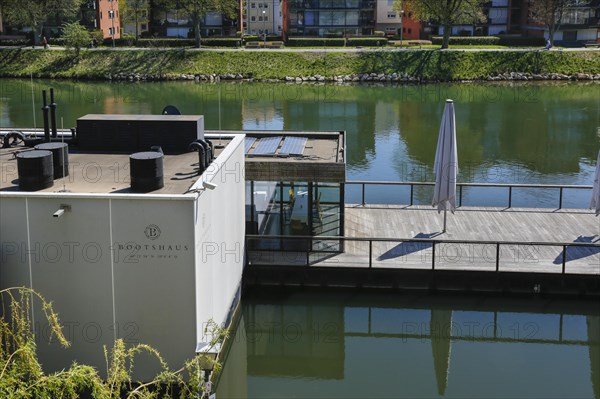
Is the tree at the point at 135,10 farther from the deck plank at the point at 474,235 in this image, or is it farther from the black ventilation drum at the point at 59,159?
the black ventilation drum at the point at 59,159

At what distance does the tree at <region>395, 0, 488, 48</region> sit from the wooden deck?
53082 mm

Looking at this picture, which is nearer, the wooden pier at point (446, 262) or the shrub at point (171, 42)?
the wooden pier at point (446, 262)

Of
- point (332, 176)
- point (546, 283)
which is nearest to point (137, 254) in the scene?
point (332, 176)

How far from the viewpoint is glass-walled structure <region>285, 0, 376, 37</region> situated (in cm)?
8831

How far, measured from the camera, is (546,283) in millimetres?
16609

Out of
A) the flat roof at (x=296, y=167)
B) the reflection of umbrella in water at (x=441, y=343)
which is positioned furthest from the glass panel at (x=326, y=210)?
the reflection of umbrella in water at (x=441, y=343)

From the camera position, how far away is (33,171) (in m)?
11.9

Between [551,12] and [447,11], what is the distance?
13.9 meters

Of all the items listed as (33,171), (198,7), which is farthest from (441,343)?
(198,7)

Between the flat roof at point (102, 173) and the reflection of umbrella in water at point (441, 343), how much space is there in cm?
597

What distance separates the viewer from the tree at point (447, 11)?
230ft

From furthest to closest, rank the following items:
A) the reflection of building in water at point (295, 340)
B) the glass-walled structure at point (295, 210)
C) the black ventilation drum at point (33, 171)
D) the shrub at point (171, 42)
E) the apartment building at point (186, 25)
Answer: the apartment building at point (186, 25)
the shrub at point (171, 42)
the glass-walled structure at point (295, 210)
the reflection of building in water at point (295, 340)
the black ventilation drum at point (33, 171)

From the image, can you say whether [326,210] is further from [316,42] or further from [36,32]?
[36,32]

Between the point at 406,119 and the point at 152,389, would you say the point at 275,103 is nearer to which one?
the point at 406,119
